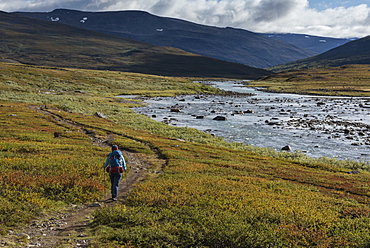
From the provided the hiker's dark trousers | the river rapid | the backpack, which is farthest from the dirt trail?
the river rapid

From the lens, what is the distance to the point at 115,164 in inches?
741

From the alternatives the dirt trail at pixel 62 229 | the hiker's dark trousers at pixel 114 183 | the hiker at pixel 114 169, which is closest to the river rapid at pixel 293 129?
the hiker at pixel 114 169

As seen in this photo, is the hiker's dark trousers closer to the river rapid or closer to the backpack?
the backpack

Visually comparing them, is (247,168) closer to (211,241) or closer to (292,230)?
(292,230)

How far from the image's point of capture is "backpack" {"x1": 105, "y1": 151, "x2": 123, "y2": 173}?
736 inches

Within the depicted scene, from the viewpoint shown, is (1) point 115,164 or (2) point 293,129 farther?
(2) point 293,129

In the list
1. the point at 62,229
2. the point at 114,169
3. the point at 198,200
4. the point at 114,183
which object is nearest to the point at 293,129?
the point at 198,200

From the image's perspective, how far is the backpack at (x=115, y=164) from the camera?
1870 cm

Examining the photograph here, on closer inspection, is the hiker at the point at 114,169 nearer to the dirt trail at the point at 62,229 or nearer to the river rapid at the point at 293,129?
the dirt trail at the point at 62,229

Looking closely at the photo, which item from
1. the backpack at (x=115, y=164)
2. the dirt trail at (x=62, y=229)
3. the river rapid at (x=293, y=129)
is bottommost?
the river rapid at (x=293, y=129)

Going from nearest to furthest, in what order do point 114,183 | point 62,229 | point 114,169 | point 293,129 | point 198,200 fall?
point 62,229, point 198,200, point 114,183, point 114,169, point 293,129

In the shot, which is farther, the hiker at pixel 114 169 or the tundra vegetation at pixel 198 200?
the hiker at pixel 114 169

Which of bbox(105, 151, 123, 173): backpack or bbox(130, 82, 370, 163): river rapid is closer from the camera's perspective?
bbox(105, 151, 123, 173): backpack

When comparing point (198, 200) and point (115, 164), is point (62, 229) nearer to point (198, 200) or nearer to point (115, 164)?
point (115, 164)
